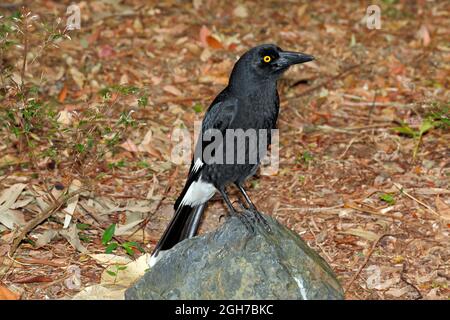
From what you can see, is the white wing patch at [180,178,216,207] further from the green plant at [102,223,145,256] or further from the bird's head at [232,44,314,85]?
the bird's head at [232,44,314,85]

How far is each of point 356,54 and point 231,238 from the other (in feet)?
12.4

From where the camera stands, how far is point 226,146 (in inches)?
187

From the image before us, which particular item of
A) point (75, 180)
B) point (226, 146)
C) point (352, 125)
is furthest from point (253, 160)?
point (352, 125)

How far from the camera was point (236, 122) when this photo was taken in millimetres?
4625

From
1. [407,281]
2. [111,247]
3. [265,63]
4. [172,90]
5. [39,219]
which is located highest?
[265,63]

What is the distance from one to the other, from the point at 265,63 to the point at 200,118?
1819 millimetres

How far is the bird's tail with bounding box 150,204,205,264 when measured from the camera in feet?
15.4

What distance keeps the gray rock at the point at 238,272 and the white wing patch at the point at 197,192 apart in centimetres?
70

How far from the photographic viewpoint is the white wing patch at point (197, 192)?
4.87 metres

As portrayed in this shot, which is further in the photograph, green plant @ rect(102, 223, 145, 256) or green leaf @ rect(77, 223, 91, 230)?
green leaf @ rect(77, 223, 91, 230)

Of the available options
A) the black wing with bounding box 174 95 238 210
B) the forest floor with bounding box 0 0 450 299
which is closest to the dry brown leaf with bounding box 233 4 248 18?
the forest floor with bounding box 0 0 450 299

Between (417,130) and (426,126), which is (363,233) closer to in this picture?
(426,126)

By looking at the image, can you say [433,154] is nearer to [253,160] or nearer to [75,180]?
[253,160]

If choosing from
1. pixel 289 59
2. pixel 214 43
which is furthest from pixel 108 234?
pixel 214 43
